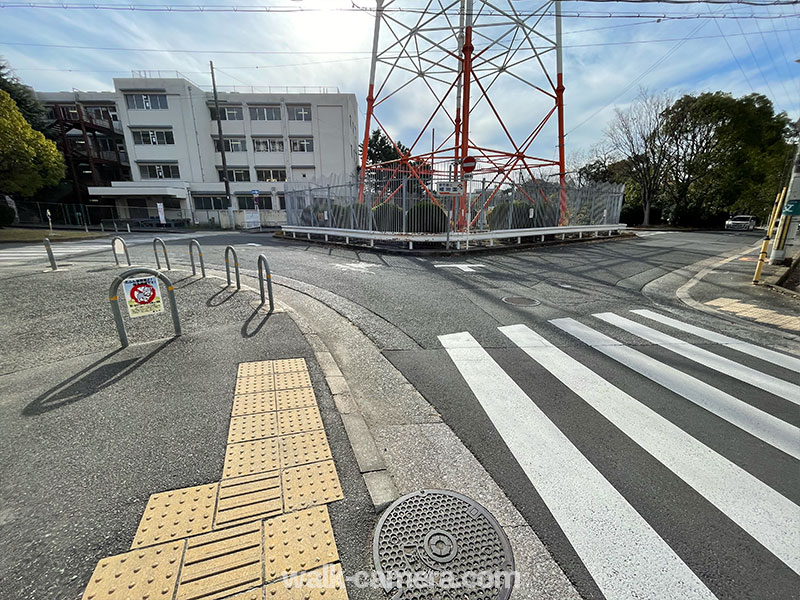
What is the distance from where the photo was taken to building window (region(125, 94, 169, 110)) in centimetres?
3422

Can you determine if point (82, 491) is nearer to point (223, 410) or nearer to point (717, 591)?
point (223, 410)

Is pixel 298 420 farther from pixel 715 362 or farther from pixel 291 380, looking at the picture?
pixel 715 362

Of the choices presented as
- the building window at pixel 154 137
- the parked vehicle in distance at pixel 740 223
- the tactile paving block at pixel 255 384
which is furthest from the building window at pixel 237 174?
the parked vehicle in distance at pixel 740 223

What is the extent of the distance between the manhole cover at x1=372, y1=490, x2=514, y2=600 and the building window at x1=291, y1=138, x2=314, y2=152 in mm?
40606

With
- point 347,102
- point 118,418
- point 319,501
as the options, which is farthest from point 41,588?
point 347,102

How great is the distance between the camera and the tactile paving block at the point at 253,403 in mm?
3104

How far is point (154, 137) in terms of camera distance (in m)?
35.0

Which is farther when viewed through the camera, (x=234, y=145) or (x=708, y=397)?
(x=234, y=145)

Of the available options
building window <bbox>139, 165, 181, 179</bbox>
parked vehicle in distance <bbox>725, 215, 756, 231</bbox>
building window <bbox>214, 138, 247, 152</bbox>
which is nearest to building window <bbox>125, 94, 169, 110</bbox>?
building window <bbox>214, 138, 247, 152</bbox>

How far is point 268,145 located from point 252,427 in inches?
1608

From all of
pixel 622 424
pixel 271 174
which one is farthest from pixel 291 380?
pixel 271 174

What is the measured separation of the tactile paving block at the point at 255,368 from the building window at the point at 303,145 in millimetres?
38209

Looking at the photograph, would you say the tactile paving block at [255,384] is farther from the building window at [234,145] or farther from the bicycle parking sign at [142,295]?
the building window at [234,145]

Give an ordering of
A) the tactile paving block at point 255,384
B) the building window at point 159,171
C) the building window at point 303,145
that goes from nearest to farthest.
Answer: the tactile paving block at point 255,384 < the building window at point 159,171 < the building window at point 303,145
